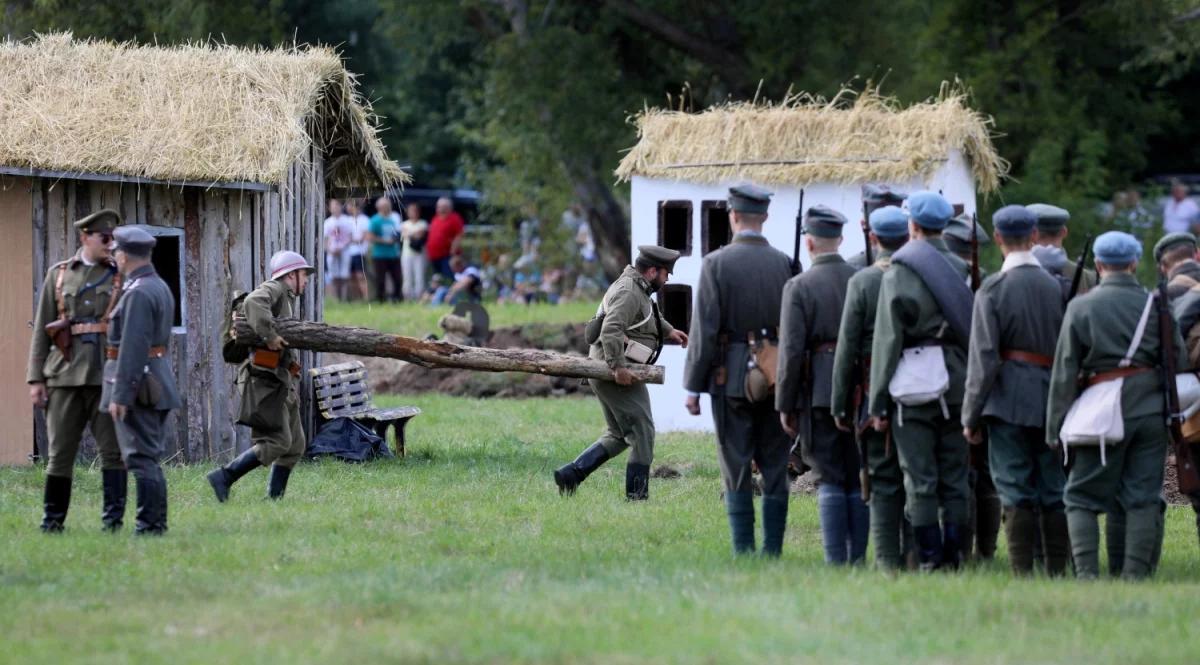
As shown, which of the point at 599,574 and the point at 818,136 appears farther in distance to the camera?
the point at 818,136

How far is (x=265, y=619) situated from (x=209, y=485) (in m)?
Result: 5.66

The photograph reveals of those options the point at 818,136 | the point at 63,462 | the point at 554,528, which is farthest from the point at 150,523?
the point at 818,136

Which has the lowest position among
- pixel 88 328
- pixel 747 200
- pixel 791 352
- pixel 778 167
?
pixel 791 352

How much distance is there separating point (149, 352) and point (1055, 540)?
554 cm

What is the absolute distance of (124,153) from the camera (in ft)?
49.3

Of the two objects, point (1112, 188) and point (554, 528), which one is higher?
point (1112, 188)

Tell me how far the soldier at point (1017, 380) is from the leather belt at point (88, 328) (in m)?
5.38

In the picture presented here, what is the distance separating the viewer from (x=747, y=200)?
33.7ft

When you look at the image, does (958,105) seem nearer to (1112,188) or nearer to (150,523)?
(150,523)

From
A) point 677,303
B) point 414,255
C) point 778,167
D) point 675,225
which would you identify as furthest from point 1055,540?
point 414,255

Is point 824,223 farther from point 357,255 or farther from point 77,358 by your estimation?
point 357,255

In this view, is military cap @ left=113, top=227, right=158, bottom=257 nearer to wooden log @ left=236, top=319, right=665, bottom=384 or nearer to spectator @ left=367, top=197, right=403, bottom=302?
wooden log @ left=236, top=319, right=665, bottom=384

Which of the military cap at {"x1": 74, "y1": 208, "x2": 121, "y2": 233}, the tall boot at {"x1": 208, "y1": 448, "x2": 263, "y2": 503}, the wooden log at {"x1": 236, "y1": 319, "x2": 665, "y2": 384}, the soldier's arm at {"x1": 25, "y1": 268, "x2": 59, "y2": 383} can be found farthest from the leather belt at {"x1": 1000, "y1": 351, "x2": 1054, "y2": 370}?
the soldier's arm at {"x1": 25, "y1": 268, "x2": 59, "y2": 383}

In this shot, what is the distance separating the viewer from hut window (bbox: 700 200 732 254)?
1919 cm
